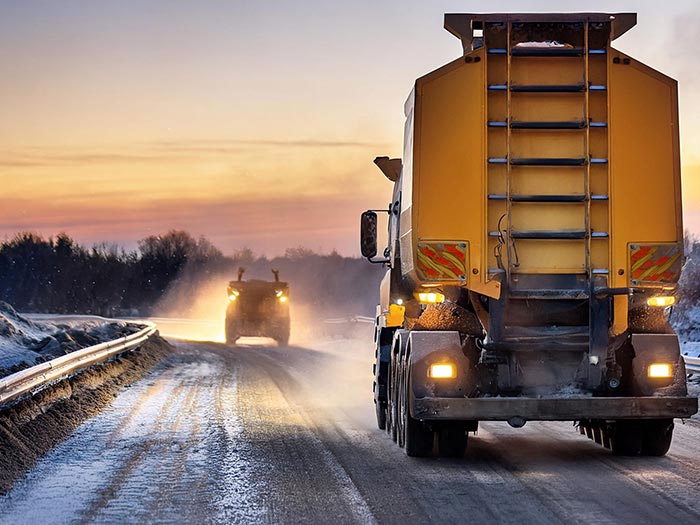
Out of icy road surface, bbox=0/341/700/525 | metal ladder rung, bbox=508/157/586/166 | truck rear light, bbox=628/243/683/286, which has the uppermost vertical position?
metal ladder rung, bbox=508/157/586/166

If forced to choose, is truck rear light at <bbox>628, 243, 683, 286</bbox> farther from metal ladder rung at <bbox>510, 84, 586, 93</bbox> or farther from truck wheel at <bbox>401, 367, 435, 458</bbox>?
truck wheel at <bbox>401, 367, 435, 458</bbox>

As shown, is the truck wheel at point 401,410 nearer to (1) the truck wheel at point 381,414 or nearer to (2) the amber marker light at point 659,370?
(1) the truck wheel at point 381,414

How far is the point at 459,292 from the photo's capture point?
9812 mm

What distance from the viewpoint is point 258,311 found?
39281mm

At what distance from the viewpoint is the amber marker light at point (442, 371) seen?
970 centimetres

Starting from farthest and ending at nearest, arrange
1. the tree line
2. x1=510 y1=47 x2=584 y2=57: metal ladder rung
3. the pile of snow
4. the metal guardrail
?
the tree line → the pile of snow → the metal guardrail → x1=510 y1=47 x2=584 y2=57: metal ladder rung

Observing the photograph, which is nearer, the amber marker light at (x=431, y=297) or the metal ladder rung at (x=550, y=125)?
the metal ladder rung at (x=550, y=125)

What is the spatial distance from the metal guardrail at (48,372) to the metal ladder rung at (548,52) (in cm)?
633

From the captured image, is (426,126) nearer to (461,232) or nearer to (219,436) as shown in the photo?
(461,232)

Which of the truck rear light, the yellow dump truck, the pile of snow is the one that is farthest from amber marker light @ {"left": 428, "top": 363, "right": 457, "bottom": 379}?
the pile of snow

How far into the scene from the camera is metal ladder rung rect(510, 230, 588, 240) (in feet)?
31.3

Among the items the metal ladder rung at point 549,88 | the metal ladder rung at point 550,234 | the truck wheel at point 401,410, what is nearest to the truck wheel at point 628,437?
the metal ladder rung at point 550,234

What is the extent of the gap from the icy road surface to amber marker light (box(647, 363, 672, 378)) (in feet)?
2.73

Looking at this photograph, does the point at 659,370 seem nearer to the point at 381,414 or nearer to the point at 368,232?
the point at 381,414
